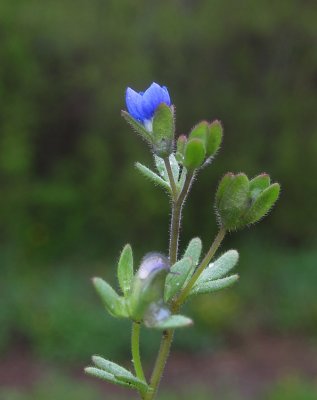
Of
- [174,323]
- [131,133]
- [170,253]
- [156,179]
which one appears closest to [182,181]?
[156,179]

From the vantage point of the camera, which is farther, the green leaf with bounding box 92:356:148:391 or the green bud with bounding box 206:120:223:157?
the green bud with bounding box 206:120:223:157

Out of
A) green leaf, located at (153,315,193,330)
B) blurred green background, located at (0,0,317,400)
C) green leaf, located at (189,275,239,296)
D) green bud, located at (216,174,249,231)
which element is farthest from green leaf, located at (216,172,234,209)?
blurred green background, located at (0,0,317,400)

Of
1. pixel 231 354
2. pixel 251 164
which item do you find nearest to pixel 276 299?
pixel 231 354

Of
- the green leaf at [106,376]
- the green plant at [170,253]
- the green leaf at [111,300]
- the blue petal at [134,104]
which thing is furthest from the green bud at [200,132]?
the green leaf at [106,376]

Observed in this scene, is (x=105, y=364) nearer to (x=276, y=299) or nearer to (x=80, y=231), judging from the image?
(x=276, y=299)

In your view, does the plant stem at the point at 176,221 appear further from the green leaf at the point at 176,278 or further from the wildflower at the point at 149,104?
the wildflower at the point at 149,104

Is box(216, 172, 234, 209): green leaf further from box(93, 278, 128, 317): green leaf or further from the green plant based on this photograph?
box(93, 278, 128, 317): green leaf
